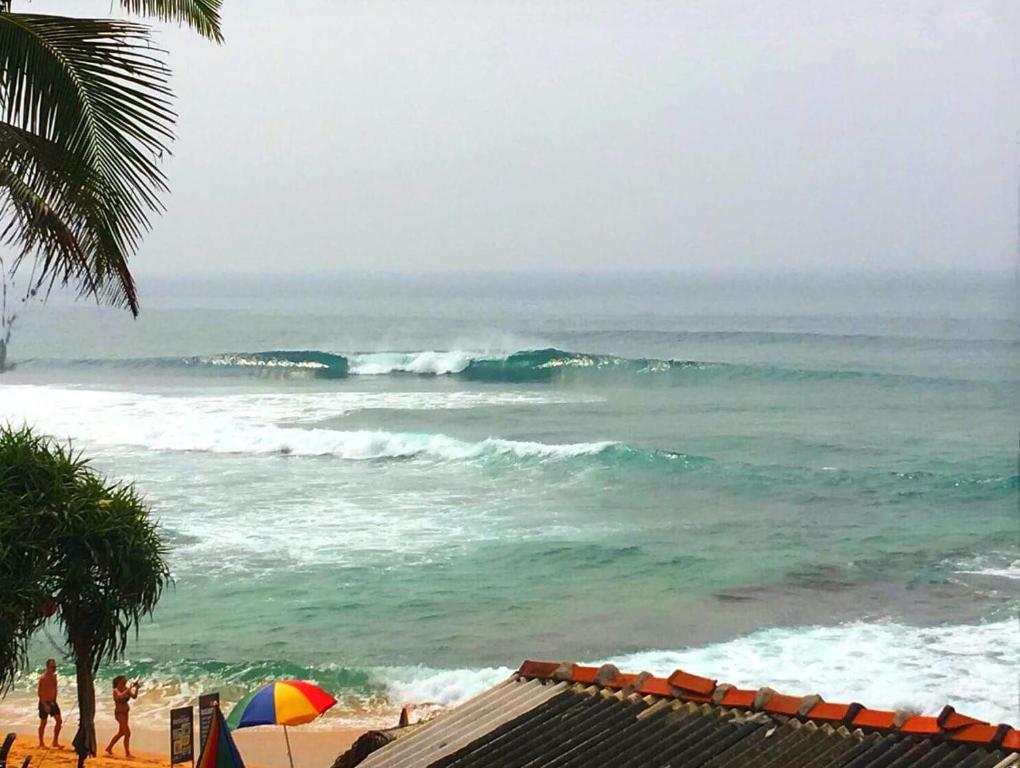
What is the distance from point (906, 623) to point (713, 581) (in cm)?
296

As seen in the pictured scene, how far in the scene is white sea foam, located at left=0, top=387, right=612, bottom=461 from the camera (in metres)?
28.8

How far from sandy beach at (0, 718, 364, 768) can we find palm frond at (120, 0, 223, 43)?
5.46 metres

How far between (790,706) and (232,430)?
2588 cm

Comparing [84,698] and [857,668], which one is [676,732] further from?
[857,668]

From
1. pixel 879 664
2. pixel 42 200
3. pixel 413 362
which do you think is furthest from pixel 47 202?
pixel 413 362

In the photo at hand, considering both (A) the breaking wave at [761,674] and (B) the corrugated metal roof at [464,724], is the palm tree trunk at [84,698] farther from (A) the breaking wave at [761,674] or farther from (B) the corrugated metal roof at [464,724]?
(A) the breaking wave at [761,674]

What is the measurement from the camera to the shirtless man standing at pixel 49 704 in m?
10.4

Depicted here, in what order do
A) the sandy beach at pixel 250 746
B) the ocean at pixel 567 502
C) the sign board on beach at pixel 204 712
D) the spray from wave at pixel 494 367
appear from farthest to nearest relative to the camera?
the spray from wave at pixel 494 367 → the ocean at pixel 567 502 → the sandy beach at pixel 250 746 → the sign board on beach at pixel 204 712

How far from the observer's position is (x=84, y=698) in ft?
28.0

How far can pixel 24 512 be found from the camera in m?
7.78

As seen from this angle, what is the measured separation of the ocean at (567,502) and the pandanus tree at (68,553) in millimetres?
4192

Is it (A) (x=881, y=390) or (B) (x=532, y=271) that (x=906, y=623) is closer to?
(A) (x=881, y=390)

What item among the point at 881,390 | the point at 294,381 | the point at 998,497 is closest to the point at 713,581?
the point at 998,497

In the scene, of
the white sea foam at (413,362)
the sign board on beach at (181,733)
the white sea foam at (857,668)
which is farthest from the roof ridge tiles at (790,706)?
the white sea foam at (413,362)
